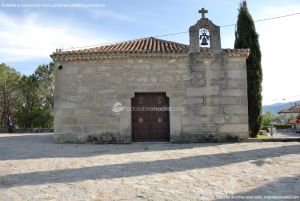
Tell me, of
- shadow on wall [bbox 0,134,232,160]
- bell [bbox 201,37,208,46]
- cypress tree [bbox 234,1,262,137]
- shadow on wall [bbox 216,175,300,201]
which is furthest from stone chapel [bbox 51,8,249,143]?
shadow on wall [bbox 216,175,300,201]

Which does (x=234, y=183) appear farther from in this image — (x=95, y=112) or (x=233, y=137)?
(x=95, y=112)

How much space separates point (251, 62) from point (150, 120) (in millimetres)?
5652

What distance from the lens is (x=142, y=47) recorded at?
11055 mm

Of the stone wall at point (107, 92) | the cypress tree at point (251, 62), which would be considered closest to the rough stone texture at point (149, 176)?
the stone wall at point (107, 92)

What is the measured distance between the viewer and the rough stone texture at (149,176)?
381cm

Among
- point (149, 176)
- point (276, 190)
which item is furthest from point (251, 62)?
point (276, 190)

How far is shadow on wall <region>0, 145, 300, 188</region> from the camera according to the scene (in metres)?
4.54

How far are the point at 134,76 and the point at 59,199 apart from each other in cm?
673

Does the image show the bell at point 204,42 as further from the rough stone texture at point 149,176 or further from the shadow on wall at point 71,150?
the rough stone texture at point 149,176

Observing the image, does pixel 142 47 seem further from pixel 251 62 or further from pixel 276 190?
pixel 276 190

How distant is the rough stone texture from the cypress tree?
575 centimetres

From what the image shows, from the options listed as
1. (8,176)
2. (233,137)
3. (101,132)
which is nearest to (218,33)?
(233,137)

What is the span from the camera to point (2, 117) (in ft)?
96.6

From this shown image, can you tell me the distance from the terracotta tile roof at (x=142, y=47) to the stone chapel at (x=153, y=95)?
0.23 ft
